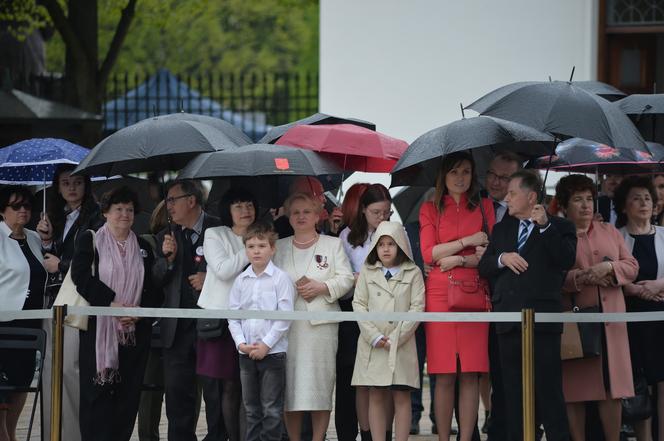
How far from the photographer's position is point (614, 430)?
29.8 ft

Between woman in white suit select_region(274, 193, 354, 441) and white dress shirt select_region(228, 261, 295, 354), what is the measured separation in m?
0.16

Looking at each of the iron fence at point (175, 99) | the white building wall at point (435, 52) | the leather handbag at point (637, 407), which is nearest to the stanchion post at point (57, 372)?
the leather handbag at point (637, 407)

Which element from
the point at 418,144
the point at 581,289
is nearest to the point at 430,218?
the point at 418,144

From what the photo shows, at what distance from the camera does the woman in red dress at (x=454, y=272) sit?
8.80 meters

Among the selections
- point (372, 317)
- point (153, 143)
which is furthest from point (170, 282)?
point (372, 317)

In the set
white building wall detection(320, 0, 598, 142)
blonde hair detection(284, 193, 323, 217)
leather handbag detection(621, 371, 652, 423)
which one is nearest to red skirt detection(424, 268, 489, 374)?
blonde hair detection(284, 193, 323, 217)

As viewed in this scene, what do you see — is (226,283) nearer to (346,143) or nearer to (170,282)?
(170,282)

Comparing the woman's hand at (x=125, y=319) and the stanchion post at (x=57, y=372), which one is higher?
the woman's hand at (x=125, y=319)

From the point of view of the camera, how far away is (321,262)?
9.02 m

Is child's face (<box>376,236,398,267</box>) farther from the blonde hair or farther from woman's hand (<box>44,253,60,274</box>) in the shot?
woman's hand (<box>44,253,60,274</box>)

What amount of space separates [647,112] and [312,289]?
8.79 feet

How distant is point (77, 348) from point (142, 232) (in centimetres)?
166

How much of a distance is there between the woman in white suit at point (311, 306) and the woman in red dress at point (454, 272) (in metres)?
0.59

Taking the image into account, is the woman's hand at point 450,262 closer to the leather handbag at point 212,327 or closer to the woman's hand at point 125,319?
the leather handbag at point 212,327
